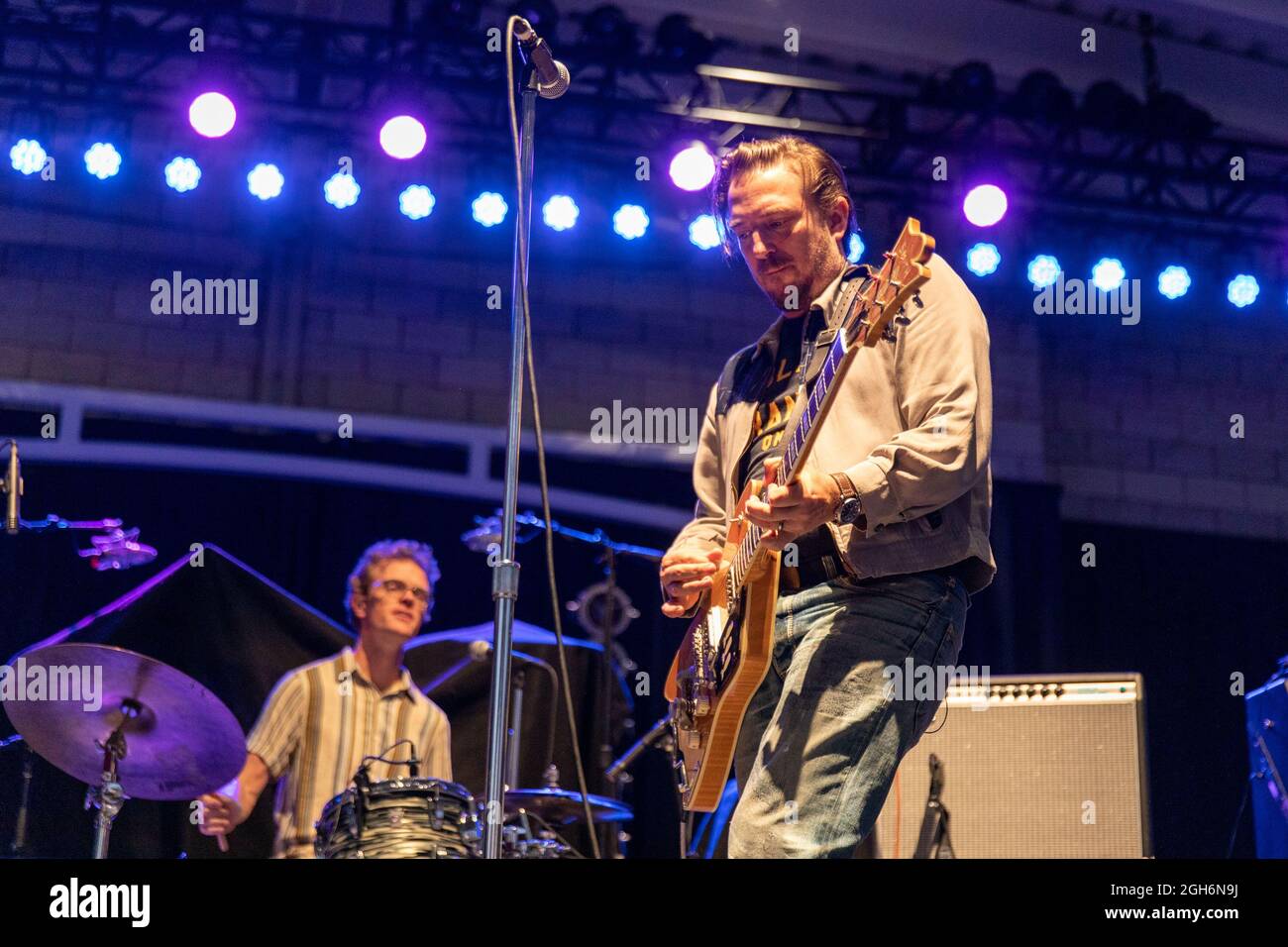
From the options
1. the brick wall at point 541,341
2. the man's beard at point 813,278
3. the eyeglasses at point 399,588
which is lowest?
the eyeglasses at point 399,588

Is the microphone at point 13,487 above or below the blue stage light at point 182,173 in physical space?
below

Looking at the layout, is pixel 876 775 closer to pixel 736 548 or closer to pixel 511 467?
pixel 736 548

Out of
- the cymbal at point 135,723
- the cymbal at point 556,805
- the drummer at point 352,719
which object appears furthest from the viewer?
the drummer at point 352,719

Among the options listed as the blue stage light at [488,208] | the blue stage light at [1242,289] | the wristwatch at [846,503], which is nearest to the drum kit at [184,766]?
the wristwatch at [846,503]

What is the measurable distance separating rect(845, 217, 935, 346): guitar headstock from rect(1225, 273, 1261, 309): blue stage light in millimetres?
6987

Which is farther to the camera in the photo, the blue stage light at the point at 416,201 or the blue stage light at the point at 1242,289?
the blue stage light at the point at 1242,289

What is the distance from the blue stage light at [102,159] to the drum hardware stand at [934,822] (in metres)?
5.55

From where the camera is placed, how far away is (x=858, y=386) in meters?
2.68

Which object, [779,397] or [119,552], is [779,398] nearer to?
[779,397]

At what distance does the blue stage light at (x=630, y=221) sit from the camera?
806cm

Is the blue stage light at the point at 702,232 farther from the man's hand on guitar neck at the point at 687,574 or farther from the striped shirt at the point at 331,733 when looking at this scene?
the man's hand on guitar neck at the point at 687,574

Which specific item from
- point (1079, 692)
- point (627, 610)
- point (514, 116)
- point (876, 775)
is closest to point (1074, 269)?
point (627, 610)

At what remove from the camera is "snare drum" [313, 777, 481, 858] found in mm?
4141
